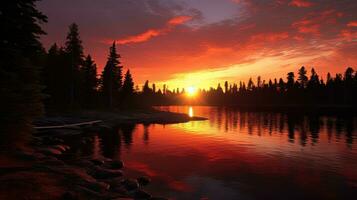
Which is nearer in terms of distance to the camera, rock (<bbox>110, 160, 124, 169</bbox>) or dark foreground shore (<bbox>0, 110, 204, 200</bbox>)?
dark foreground shore (<bbox>0, 110, 204, 200</bbox>)

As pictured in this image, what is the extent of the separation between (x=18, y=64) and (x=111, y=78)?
5006 cm

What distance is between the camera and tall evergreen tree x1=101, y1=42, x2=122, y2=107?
68.1 meters

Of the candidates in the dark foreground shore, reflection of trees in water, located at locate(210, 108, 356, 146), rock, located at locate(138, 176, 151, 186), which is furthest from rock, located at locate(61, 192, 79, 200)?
reflection of trees in water, located at locate(210, 108, 356, 146)

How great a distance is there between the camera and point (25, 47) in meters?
18.5

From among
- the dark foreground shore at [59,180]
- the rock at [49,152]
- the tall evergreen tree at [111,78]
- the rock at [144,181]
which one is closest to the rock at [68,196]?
the dark foreground shore at [59,180]

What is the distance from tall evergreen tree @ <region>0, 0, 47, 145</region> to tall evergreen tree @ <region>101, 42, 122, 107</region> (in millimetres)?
48811

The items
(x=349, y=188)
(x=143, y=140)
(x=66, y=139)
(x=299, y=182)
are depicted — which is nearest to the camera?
(x=349, y=188)

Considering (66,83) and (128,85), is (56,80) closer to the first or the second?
(66,83)

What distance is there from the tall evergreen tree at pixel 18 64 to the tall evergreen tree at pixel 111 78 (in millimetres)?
48811

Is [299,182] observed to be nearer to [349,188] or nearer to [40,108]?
[349,188]

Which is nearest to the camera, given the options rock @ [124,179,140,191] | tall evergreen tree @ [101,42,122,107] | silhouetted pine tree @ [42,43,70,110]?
rock @ [124,179,140,191]

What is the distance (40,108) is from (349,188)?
21.8 metres

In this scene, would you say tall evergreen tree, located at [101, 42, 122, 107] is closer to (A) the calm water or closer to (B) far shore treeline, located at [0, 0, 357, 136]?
(B) far shore treeline, located at [0, 0, 357, 136]

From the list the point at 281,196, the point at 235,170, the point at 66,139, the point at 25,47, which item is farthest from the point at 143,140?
the point at 281,196
